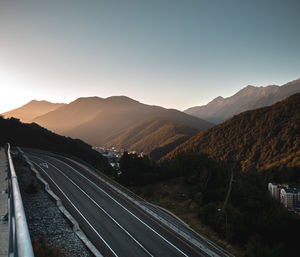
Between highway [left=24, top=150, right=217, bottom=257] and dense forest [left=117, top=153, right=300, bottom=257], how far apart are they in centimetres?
697

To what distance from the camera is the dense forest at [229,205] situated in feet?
76.3

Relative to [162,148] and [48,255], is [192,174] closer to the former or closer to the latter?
[48,255]

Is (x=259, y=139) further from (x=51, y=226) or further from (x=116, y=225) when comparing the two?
(x=51, y=226)

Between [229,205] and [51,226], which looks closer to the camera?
[51,226]

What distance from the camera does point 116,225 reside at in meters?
18.1

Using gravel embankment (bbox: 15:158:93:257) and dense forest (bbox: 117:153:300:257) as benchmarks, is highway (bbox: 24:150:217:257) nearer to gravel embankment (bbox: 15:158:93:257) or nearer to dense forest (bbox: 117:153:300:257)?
gravel embankment (bbox: 15:158:93:257)

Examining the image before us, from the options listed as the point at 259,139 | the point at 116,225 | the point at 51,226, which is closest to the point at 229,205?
the point at 116,225

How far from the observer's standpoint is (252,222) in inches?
1077

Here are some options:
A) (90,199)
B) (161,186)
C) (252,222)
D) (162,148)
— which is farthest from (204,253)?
(162,148)

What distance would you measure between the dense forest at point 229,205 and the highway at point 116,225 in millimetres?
6969

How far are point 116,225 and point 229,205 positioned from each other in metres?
18.3

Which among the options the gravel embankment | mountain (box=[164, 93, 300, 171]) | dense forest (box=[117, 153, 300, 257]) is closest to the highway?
the gravel embankment

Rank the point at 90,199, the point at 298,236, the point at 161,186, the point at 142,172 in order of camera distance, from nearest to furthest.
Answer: the point at 90,199 → the point at 298,236 → the point at 161,186 → the point at 142,172

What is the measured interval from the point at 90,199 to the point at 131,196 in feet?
16.6
